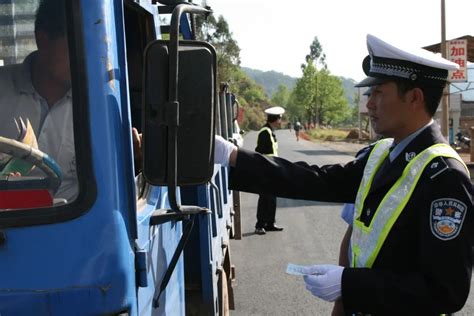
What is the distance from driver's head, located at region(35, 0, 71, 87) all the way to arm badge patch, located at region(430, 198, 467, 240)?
1.13m

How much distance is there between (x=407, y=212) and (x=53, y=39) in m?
1.18

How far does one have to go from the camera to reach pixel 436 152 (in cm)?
178

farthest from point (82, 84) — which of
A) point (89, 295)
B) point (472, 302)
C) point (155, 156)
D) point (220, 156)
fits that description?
point (472, 302)

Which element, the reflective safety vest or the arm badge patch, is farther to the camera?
the reflective safety vest

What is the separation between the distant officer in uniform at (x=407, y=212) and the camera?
164 cm

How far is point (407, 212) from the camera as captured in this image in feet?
5.67

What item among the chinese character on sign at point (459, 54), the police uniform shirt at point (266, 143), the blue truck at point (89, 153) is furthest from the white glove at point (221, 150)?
the chinese character on sign at point (459, 54)

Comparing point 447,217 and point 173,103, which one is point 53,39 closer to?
point 173,103

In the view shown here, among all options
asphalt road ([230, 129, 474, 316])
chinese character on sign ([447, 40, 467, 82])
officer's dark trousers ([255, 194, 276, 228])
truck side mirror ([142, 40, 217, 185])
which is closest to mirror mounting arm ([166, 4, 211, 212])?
truck side mirror ([142, 40, 217, 185])

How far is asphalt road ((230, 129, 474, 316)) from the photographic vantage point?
5.32 metres

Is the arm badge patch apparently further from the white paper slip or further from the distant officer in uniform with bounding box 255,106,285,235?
the distant officer in uniform with bounding box 255,106,285,235

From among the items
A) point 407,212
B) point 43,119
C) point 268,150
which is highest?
point 43,119

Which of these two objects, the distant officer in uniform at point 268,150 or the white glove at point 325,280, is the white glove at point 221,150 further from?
the distant officer in uniform at point 268,150

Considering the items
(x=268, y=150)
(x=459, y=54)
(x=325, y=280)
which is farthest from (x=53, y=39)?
(x=459, y=54)
